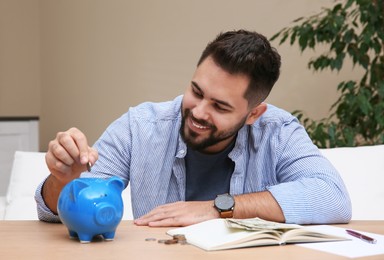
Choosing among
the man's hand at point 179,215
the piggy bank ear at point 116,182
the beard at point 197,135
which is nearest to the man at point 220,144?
the beard at point 197,135

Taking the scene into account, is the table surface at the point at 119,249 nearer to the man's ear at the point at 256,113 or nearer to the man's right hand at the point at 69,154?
the man's right hand at the point at 69,154

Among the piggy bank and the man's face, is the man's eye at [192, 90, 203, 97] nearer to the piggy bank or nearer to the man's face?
the man's face

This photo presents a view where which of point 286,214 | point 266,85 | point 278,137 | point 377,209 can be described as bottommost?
point 377,209

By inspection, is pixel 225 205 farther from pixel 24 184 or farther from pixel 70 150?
pixel 24 184

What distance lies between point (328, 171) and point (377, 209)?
63cm

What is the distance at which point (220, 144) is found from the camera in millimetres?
1863

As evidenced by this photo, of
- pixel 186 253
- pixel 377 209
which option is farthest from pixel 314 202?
pixel 377 209

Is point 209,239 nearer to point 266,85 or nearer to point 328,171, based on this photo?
point 328,171

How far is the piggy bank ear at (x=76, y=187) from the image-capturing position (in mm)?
1156

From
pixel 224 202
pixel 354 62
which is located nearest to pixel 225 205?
pixel 224 202

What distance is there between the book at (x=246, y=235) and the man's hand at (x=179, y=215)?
0.40ft

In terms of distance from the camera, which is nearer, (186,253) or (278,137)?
(186,253)

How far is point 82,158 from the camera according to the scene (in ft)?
4.03

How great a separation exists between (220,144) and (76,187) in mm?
763
